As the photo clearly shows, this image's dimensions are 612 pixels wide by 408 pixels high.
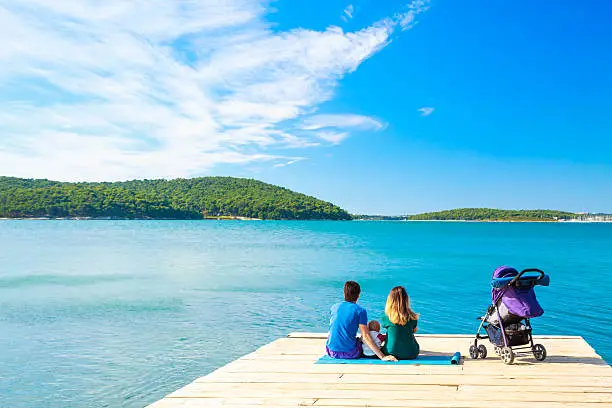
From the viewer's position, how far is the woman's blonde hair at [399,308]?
308 inches

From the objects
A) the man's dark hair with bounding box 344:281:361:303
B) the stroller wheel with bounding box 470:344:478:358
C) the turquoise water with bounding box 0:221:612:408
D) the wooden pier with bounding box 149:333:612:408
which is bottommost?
the turquoise water with bounding box 0:221:612:408

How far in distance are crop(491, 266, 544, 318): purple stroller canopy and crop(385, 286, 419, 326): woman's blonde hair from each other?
1.40 metres

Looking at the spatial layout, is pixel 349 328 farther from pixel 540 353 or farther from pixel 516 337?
pixel 540 353

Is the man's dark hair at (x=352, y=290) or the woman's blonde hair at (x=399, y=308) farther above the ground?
the man's dark hair at (x=352, y=290)

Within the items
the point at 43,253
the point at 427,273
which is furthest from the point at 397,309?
the point at 43,253

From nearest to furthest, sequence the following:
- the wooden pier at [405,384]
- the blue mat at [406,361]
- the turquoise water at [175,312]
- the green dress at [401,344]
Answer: the wooden pier at [405,384] → the blue mat at [406,361] → the green dress at [401,344] → the turquoise water at [175,312]

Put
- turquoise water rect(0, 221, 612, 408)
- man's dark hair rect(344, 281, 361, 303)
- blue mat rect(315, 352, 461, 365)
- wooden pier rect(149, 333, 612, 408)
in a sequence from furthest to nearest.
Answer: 1. turquoise water rect(0, 221, 612, 408)
2. blue mat rect(315, 352, 461, 365)
3. man's dark hair rect(344, 281, 361, 303)
4. wooden pier rect(149, 333, 612, 408)

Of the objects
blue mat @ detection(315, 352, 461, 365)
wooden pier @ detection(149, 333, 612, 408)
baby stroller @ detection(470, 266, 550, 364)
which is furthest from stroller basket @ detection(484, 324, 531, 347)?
blue mat @ detection(315, 352, 461, 365)

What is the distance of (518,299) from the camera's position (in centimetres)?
791

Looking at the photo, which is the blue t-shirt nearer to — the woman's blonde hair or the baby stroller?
the woman's blonde hair

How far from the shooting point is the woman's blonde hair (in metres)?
7.81

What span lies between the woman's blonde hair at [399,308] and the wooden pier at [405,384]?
71 cm

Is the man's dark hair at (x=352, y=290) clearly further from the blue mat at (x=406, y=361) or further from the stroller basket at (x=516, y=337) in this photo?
the stroller basket at (x=516, y=337)

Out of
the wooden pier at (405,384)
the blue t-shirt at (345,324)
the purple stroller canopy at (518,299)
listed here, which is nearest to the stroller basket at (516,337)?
the wooden pier at (405,384)
